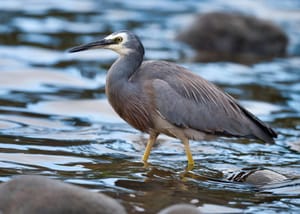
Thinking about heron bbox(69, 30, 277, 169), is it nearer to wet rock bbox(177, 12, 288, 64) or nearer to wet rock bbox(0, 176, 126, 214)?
wet rock bbox(0, 176, 126, 214)

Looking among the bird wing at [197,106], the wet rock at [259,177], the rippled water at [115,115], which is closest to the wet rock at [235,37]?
the rippled water at [115,115]

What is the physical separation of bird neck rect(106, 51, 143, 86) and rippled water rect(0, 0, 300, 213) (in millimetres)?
920

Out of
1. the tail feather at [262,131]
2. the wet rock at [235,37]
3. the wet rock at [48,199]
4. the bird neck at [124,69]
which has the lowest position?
the wet rock at [48,199]

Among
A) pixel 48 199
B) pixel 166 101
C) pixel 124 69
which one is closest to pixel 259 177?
pixel 166 101

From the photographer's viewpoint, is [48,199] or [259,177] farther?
[259,177]

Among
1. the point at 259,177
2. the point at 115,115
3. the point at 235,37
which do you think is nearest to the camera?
the point at 259,177

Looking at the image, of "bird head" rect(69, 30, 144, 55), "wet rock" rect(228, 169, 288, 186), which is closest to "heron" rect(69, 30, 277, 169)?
"bird head" rect(69, 30, 144, 55)

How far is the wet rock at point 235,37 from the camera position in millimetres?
17750

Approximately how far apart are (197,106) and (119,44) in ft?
3.57

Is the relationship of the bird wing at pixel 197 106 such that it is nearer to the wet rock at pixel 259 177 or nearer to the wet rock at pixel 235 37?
the wet rock at pixel 259 177

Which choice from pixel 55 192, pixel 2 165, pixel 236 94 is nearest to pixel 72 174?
pixel 2 165

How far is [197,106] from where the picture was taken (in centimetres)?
948

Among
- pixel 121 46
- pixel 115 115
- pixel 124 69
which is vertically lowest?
pixel 115 115

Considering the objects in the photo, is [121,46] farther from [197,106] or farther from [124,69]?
[197,106]
